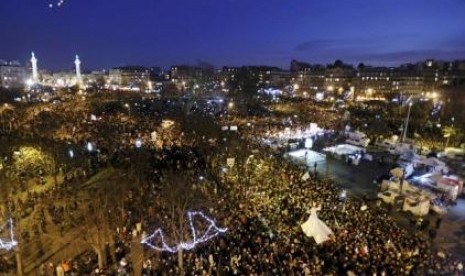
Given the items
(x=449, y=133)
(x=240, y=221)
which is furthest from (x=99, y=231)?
(x=449, y=133)

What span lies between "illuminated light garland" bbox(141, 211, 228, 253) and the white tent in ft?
10.3

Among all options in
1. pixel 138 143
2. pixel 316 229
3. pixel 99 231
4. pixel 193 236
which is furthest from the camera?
pixel 138 143

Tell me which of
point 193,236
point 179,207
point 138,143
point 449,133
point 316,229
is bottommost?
point 193,236

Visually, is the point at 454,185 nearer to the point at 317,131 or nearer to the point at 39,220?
the point at 317,131

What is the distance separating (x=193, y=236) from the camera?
14.7m

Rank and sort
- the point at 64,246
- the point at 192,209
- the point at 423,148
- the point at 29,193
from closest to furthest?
the point at 64,246 → the point at 192,209 → the point at 29,193 → the point at 423,148

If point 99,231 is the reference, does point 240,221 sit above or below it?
below

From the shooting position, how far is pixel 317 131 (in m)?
39.0

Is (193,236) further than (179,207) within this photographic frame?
Yes

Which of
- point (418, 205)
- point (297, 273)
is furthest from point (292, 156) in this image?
point (297, 273)

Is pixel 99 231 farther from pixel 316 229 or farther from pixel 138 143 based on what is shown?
pixel 138 143

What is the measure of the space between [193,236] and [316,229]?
4640 mm

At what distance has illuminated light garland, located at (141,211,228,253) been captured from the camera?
14139 millimetres

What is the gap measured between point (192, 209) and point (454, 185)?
15.1 m
